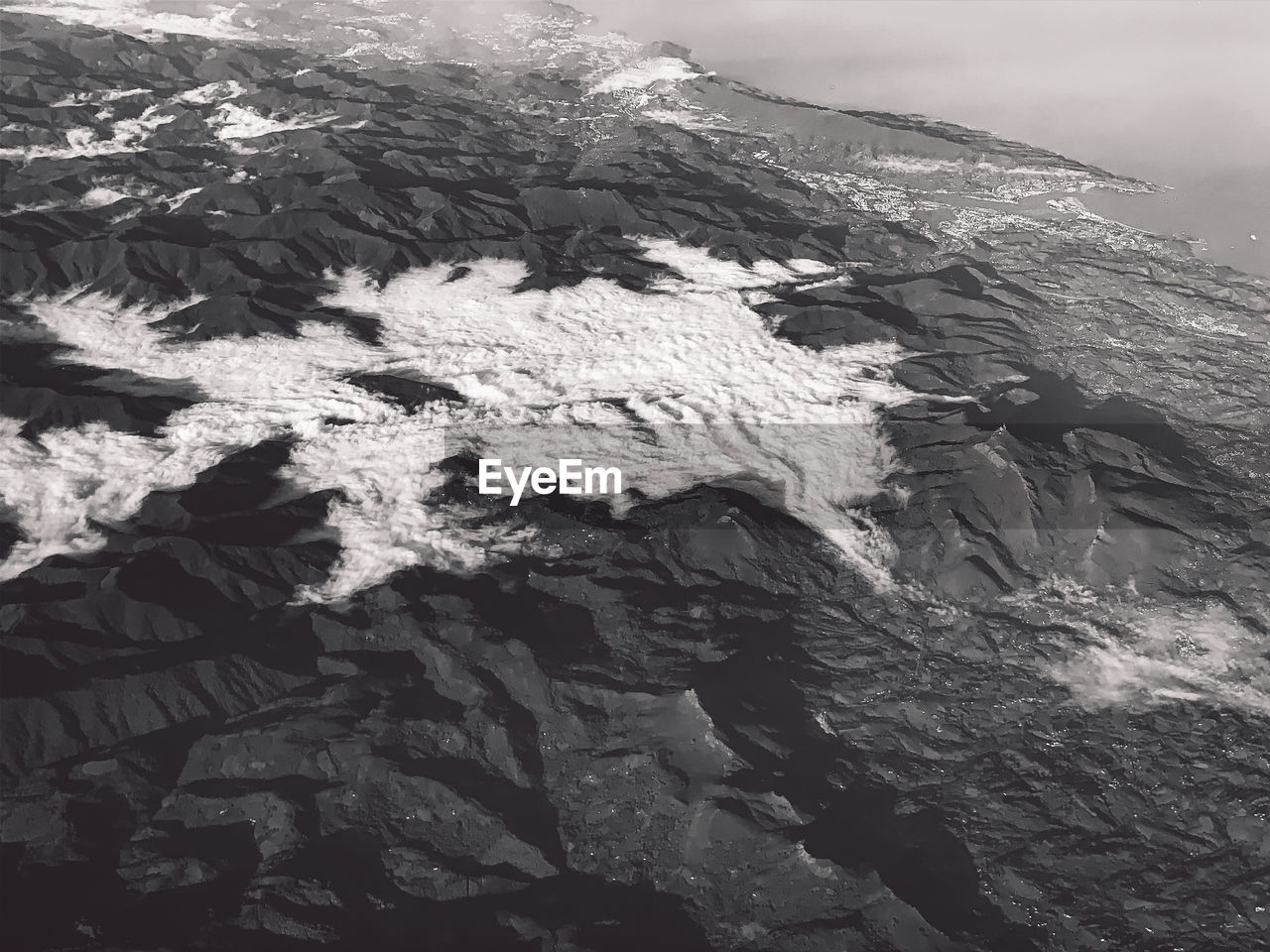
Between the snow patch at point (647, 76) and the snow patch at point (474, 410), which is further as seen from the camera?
the snow patch at point (647, 76)

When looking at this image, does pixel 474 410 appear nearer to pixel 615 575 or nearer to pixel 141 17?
pixel 615 575

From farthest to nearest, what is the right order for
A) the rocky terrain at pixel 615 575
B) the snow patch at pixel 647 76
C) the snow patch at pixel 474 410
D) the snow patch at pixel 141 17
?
the snow patch at pixel 141 17, the snow patch at pixel 647 76, the snow patch at pixel 474 410, the rocky terrain at pixel 615 575

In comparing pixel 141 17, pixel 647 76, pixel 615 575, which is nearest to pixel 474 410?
pixel 615 575

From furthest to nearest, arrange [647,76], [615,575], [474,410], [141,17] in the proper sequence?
1. [141,17]
2. [647,76]
3. [474,410]
4. [615,575]

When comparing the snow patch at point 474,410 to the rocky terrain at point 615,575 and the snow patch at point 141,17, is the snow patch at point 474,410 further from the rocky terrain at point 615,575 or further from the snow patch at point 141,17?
the snow patch at point 141,17

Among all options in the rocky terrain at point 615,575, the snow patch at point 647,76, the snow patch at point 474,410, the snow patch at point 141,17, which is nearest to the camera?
the rocky terrain at point 615,575

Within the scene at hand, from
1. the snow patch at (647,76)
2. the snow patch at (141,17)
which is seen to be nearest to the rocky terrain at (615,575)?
the snow patch at (647,76)

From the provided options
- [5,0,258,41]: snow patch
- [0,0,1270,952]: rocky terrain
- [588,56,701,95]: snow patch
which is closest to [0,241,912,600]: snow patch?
[0,0,1270,952]: rocky terrain

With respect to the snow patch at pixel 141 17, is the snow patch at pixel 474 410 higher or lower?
lower

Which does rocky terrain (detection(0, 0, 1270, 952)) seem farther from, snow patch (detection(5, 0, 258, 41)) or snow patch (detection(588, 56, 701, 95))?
snow patch (detection(5, 0, 258, 41))

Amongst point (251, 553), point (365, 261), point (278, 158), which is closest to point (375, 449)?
point (251, 553)
